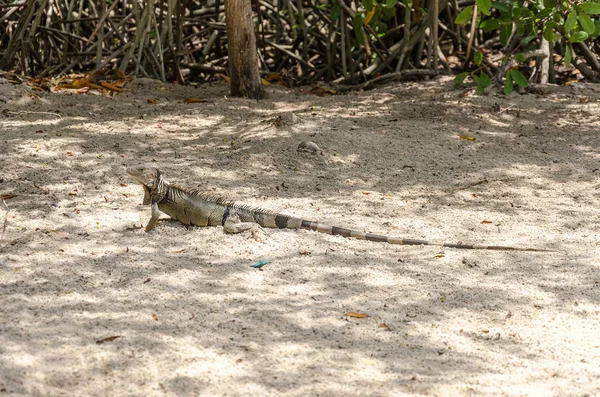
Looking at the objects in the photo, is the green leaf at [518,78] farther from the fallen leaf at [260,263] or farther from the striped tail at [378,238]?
the fallen leaf at [260,263]

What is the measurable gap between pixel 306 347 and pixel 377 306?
1.80ft

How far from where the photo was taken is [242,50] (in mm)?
7383

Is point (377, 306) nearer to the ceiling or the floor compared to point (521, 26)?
nearer to the floor

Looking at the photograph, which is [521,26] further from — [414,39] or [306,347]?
[306,347]

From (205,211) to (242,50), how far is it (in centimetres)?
279

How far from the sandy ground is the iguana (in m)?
0.07

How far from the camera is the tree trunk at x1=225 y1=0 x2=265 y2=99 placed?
7.30m

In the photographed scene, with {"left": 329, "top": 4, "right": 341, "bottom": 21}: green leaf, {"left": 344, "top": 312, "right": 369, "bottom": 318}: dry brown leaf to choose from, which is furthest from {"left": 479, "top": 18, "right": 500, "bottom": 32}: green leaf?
{"left": 344, "top": 312, "right": 369, "bottom": 318}: dry brown leaf

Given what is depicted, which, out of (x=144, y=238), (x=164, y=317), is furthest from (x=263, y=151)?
(x=164, y=317)

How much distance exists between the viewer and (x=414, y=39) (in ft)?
28.2

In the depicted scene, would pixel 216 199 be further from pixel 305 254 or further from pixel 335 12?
pixel 335 12

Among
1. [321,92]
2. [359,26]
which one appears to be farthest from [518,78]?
[321,92]

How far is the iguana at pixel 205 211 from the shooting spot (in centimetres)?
481

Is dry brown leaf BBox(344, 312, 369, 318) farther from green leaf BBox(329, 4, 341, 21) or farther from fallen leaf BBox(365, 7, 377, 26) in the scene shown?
green leaf BBox(329, 4, 341, 21)
